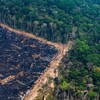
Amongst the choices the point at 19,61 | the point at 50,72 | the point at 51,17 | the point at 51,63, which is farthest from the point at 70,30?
the point at 19,61

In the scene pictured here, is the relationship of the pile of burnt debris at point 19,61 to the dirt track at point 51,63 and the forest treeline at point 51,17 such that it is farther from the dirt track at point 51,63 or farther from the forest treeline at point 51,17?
the forest treeline at point 51,17

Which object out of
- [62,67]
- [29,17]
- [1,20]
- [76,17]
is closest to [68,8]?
[76,17]

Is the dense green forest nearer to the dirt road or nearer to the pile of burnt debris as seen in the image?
the dirt road

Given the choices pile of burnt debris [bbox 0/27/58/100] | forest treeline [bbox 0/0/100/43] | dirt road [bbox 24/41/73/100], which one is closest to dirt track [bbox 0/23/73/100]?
dirt road [bbox 24/41/73/100]

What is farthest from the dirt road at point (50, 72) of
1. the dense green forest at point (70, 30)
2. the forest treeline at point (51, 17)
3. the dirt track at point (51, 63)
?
the forest treeline at point (51, 17)

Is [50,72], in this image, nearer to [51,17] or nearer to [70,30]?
[70,30]

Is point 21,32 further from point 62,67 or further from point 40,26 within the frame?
point 62,67
